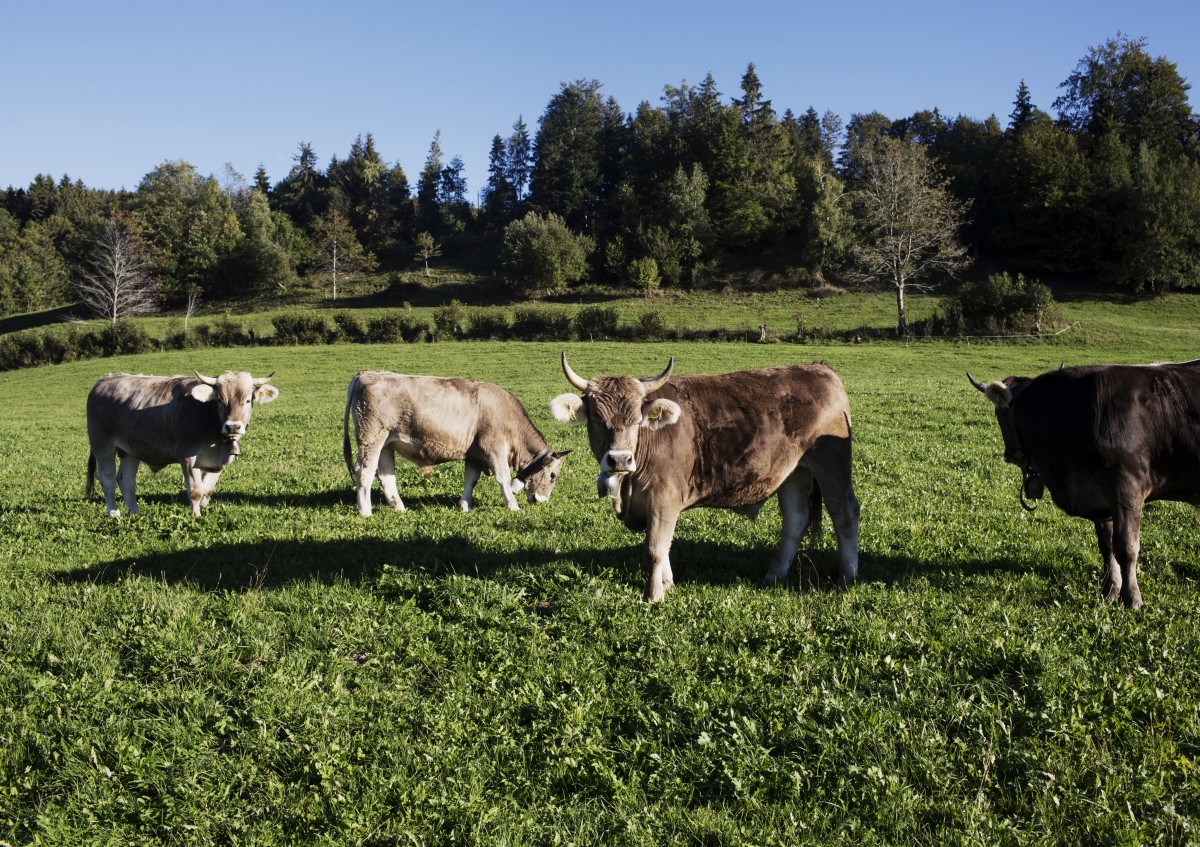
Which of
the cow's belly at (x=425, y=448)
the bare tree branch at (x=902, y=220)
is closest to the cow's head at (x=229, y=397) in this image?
the cow's belly at (x=425, y=448)

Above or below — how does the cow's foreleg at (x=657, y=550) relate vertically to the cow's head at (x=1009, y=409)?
below

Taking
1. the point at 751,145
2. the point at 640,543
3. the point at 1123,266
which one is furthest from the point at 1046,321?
the point at 751,145

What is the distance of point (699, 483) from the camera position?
312 inches

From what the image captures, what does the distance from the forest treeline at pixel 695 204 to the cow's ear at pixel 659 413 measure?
48646mm

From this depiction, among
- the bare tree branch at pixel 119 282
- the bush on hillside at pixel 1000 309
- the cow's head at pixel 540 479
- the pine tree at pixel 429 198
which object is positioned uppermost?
the pine tree at pixel 429 198

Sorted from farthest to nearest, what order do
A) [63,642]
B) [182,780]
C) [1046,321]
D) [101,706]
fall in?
[1046,321]
[63,642]
[101,706]
[182,780]

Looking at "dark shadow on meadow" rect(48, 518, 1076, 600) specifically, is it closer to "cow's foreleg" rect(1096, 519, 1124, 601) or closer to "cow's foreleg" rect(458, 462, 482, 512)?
"cow's foreleg" rect(1096, 519, 1124, 601)

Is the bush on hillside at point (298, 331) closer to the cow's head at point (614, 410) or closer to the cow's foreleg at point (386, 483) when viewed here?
the cow's foreleg at point (386, 483)

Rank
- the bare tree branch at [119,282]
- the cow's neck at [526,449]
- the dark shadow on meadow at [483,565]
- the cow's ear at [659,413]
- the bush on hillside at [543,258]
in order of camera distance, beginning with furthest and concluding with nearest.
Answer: the bush on hillside at [543,258] < the bare tree branch at [119,282] < the cow's neck at [526,449] < the dark shadow on meadow at [483,565] < the cow's ear at [659,413]

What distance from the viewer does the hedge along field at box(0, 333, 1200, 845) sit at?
4602mm

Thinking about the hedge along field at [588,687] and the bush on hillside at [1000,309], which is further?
the bush on hillside at [1000,309]

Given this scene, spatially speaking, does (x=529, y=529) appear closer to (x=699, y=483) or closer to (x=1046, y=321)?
(x=699, y=483)

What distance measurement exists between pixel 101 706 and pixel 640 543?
5597mm

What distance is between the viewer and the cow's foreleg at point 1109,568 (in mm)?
7195
